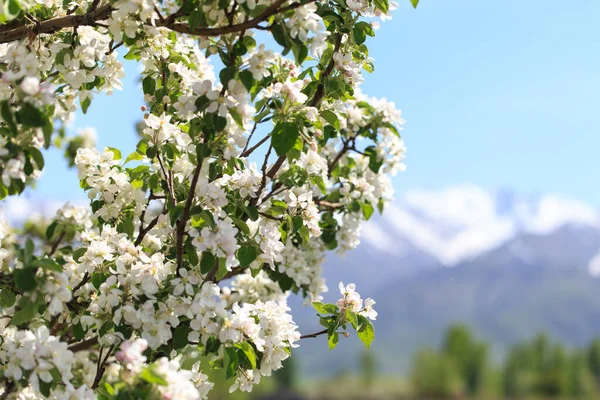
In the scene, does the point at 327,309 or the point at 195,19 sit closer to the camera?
the point at 195,19

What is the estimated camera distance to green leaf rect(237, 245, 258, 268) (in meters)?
3.29

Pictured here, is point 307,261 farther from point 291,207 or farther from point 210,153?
point 210,153

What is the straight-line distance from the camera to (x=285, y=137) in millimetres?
2996

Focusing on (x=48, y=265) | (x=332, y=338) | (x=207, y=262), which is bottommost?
(x=48, y=265)

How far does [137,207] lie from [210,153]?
3.50 feet

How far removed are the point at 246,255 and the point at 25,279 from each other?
3.51 ft

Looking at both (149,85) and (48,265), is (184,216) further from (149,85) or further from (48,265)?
(149,85)

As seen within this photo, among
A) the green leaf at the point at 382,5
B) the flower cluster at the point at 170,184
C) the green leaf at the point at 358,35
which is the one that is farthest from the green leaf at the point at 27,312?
the green leaf at the point at 382,5

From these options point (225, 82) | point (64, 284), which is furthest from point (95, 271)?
point (225, 82)

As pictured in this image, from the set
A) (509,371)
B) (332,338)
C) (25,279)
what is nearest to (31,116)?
(25,279)

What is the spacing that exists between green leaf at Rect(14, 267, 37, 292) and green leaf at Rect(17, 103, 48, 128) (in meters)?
0.57

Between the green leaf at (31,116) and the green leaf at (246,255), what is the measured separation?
3.86 feet

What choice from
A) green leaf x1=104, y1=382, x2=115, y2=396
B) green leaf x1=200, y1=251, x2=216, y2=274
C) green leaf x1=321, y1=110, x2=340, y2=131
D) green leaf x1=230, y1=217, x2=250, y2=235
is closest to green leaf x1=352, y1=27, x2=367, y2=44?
green leaf x1=321, y1=110, x2=340, y2=131

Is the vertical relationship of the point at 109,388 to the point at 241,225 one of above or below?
below
